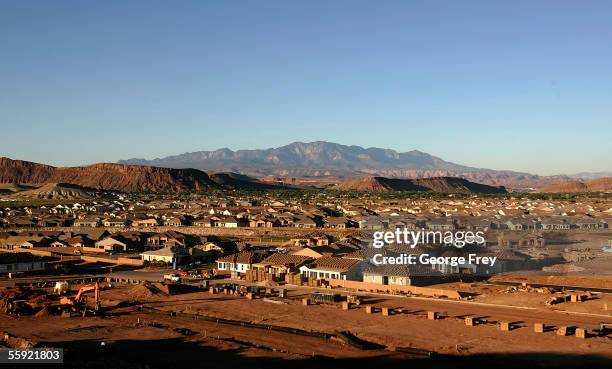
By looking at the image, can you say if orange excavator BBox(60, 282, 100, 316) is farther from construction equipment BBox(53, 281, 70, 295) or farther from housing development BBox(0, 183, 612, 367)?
construction equipment BBox(53, 281, 70, 295)

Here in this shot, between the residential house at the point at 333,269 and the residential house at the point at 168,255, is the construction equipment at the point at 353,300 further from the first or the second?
the residential house at the point at 168,255

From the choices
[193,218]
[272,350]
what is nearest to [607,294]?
[272,350]

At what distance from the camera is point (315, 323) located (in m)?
30.2

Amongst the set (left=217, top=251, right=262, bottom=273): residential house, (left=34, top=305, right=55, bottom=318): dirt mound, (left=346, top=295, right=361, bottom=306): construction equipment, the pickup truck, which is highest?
(left=217, top=251, right=262, bottom=273): residential house

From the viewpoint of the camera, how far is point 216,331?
95.1 ft

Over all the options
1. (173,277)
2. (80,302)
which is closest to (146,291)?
(80,302)

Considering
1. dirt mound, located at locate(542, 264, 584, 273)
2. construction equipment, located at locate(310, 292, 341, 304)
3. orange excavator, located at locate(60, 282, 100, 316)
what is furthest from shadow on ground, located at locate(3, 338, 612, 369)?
dirt mound, located at locate(542, 264, 584, 273)

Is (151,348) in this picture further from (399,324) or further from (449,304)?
(449,304)

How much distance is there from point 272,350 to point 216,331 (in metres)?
4.50

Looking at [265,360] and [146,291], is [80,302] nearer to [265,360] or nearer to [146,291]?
[146,291]

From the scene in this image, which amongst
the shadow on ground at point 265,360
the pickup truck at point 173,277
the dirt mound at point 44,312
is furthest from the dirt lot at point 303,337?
the pickup truck at point 173,277

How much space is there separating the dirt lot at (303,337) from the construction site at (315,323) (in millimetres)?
49

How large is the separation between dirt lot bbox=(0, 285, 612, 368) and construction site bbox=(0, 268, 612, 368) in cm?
5

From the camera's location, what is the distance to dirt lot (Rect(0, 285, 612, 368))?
78.5 ft
